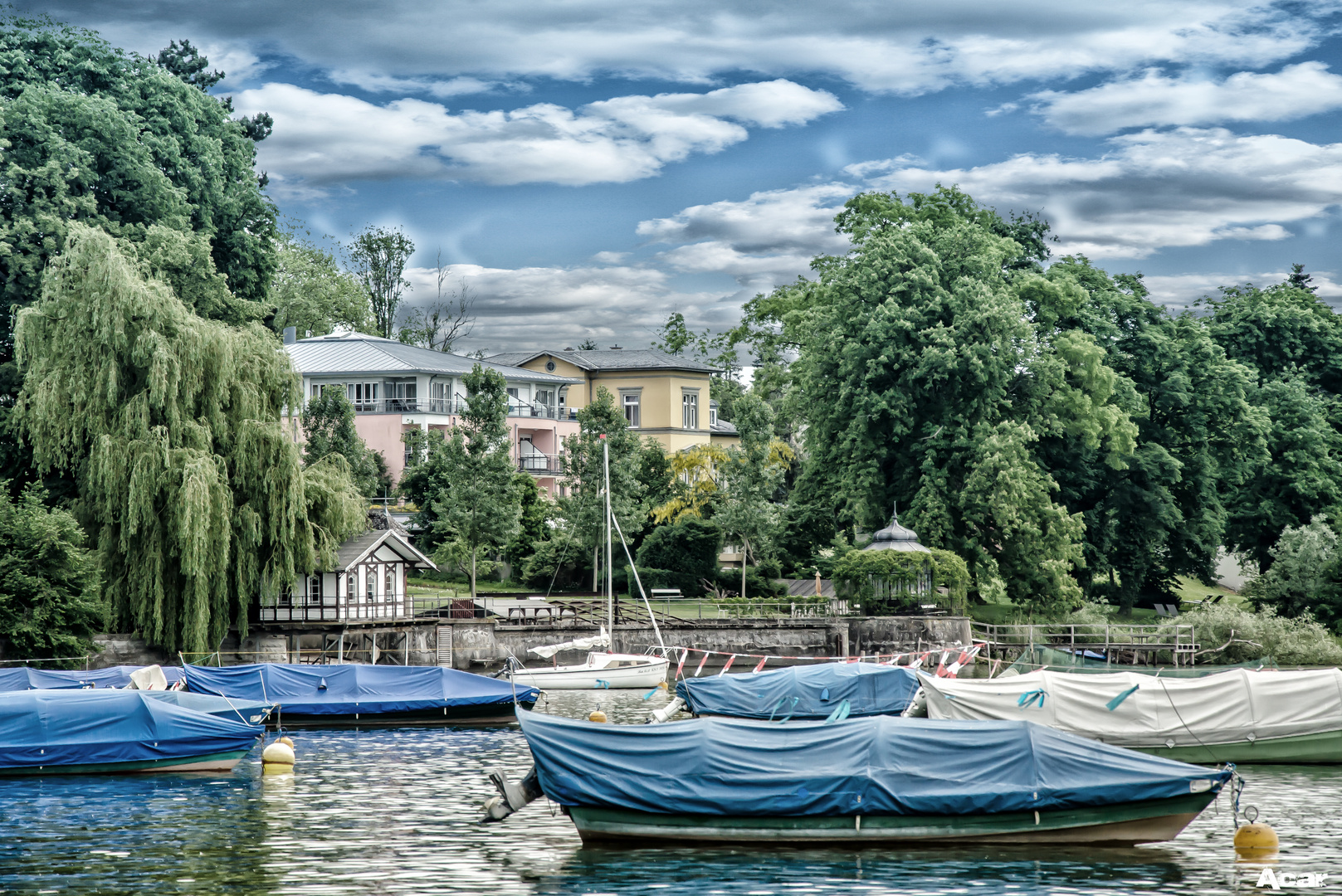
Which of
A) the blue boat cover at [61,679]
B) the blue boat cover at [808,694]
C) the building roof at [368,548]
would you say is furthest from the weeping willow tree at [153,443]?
the blue boat cover at [808,694]

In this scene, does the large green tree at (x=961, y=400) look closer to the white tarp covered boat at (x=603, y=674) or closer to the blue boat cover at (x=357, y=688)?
the white tarp covered boat at (x=603, y=674)

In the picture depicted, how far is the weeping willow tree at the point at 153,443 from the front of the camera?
145 ft

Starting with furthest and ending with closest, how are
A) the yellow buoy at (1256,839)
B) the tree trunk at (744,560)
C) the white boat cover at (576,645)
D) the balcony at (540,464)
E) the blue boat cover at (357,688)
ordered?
the balcony at (540,464) → the tree trunk at (744,560) → the white boat cover at (576,645) → the blue boat cover at (357,688) → the yellow buoy at (1256,839)

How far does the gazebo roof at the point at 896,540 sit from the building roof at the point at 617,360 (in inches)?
1631

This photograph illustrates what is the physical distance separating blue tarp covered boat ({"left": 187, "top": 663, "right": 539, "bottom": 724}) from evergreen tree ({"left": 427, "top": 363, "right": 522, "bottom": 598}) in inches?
662

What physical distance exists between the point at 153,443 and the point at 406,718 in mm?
12015

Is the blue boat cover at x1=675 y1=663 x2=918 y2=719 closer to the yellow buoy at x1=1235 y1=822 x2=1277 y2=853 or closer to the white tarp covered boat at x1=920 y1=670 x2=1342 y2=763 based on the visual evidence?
the white tarp covered boat at x1=920 y1=670 x2=1342 y2=763

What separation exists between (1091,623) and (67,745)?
39.1m

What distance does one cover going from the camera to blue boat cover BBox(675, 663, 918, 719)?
3925 centimetres

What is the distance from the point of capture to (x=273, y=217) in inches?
2361

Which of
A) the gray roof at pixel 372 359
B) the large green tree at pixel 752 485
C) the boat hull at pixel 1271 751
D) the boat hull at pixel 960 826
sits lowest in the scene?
the boat hull at pixel 1271 751

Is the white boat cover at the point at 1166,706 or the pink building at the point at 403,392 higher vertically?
the pink building at the point at 403,392

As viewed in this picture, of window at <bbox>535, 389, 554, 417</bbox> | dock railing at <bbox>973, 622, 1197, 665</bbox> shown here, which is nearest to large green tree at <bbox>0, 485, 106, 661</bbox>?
dock railing at <bbox>973, 622, 1197, 665</bbox>

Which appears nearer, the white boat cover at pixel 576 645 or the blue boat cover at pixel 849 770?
the blue boat cover at pixel 849 770
